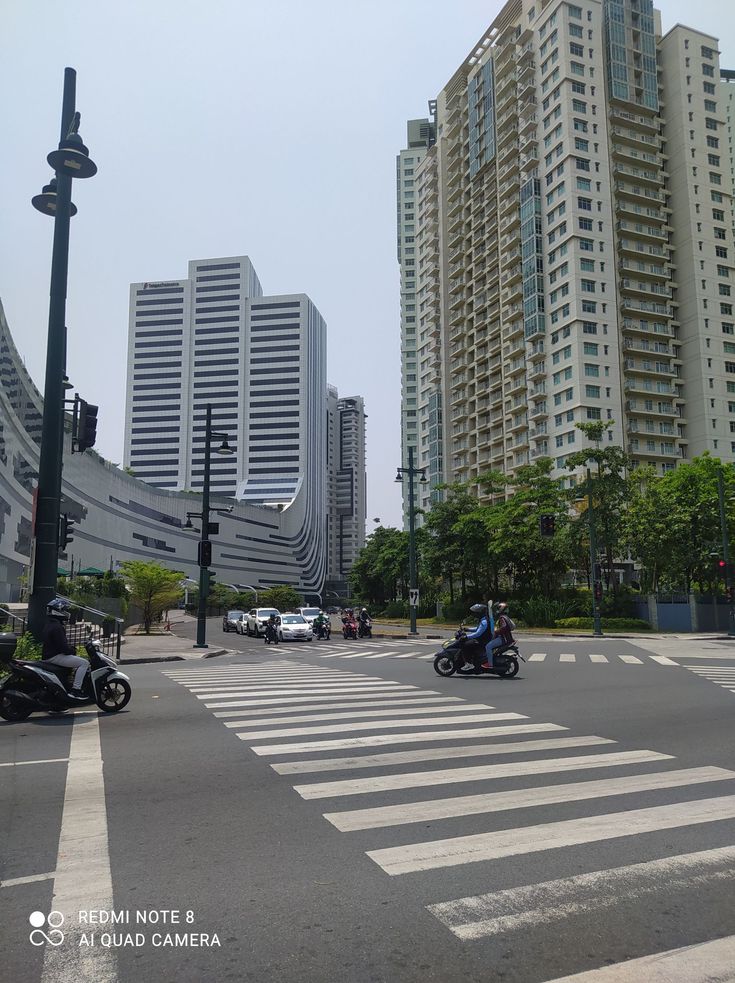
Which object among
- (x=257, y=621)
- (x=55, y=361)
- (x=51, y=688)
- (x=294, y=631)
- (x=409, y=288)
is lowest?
(x=294, y=631)

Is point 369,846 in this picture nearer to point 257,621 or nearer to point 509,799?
point 509,799

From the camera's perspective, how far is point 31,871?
4383 mm

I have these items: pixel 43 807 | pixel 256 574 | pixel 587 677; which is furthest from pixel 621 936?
pixel 256 574

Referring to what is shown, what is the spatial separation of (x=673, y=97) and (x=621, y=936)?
96.9 m

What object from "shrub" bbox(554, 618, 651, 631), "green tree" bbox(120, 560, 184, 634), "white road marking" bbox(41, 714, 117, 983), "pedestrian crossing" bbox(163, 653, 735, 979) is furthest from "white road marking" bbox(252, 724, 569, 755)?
"green tree" bbox(120, 560, 184, 634)

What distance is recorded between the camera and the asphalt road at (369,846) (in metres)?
3.40

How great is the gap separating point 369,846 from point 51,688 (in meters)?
6.98

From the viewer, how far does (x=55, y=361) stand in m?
14.6

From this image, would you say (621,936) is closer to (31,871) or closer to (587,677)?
(31,871)

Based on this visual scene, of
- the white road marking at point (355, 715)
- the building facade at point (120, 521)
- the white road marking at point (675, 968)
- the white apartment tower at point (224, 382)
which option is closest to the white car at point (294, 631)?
the building facade at point (120, 521)

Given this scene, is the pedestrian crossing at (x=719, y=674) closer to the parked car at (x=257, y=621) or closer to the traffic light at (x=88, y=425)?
the traffic light at (x=88, y=425)

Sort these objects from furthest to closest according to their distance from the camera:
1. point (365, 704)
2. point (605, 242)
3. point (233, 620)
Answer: point (605, 242) → point (233, 620) → point (365, 704)

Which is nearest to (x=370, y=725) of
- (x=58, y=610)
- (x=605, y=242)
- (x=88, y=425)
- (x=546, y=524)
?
(x=58, y=610)

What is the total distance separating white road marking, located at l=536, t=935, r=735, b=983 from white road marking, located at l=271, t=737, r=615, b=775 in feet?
12.9
